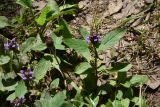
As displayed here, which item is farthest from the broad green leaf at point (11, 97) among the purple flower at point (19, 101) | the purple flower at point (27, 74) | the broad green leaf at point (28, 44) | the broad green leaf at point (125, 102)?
the broad green leaf at point (125, 102)

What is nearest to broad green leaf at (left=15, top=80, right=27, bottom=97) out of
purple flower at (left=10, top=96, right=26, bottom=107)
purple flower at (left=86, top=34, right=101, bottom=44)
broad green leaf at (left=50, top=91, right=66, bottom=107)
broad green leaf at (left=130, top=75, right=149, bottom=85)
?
purple flower at (left=10, top=96, right=26, bottom=107)

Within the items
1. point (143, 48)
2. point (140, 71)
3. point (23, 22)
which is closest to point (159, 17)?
point (143, 48)

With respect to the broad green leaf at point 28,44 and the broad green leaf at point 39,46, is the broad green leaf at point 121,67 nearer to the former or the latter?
the broad green leaf at point 39,46

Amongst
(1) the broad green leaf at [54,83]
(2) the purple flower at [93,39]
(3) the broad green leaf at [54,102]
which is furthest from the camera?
(1) the broad green leaf at [54,83]

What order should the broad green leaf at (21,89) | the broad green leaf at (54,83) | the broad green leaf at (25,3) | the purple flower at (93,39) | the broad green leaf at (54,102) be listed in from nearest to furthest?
the broad green leaf at (54,102), the purple flower at (93,39), the broad green leaf at (21,89), the broad green leaf at (54,83), the broad green leaf at (25,3)

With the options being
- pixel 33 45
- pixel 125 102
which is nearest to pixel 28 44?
pixel 33 45

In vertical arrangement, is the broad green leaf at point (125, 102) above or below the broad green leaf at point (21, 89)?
below

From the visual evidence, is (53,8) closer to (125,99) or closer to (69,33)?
(69,33)

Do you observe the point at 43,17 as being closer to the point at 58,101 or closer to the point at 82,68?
the point at 82,68

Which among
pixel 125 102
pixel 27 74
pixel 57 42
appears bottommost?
pixel 125 102
